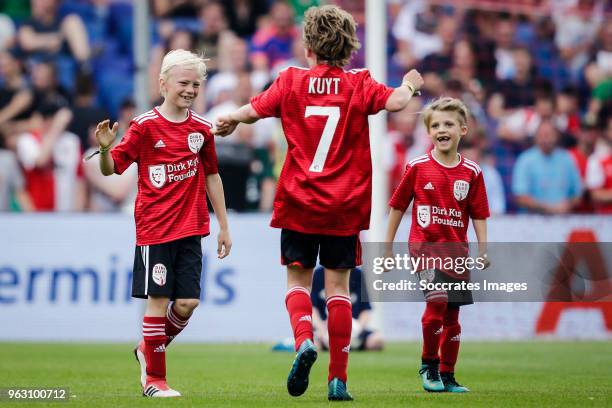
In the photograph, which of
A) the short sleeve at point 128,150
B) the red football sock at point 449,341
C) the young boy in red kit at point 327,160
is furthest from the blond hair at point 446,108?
the short sleeve at point 128,150

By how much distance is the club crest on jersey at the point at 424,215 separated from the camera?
7.32 m

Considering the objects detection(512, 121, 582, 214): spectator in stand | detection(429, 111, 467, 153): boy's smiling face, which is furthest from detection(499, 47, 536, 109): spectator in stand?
detection(429, 111, 467, 153): boy's smiling face

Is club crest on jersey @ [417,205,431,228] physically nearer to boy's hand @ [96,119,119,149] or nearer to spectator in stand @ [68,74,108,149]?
boy's hand @ [96,119,119,149]

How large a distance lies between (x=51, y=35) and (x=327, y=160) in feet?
39.6

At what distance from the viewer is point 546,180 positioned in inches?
632

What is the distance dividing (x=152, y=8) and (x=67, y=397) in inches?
507

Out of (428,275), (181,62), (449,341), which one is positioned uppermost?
(181,62)

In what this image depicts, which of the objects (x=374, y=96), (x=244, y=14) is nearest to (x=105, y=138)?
(x=374, y=96)

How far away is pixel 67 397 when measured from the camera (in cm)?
672

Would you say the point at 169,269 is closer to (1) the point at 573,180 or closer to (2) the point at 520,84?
(1) the point at 573,180

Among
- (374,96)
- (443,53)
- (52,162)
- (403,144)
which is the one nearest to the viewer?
(374,96)

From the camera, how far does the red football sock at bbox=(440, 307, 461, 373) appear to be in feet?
24.2

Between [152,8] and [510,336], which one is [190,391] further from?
[152,8]

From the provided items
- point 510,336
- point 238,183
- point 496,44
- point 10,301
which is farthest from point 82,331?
point 496,44
